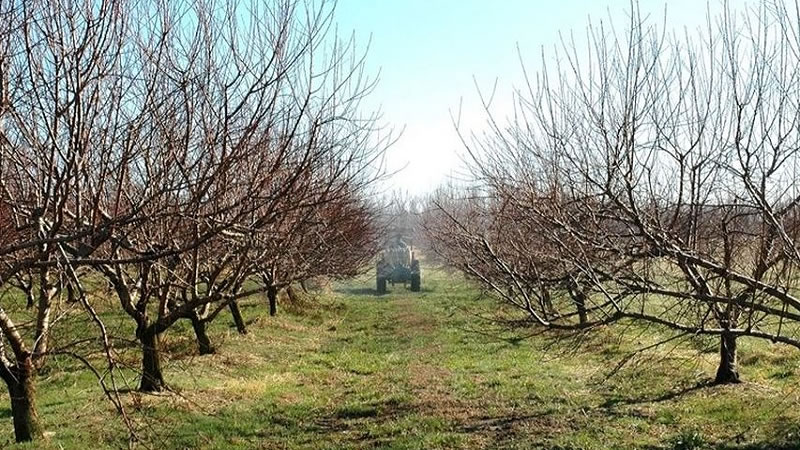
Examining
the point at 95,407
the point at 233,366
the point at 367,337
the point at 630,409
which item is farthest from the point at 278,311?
the point at 630,409

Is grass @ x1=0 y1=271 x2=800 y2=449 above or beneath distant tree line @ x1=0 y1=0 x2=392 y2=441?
beneath

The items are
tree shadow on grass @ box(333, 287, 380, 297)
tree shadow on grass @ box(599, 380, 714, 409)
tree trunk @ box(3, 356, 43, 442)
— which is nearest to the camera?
tree trunk @ box(3, 356, 43, 442)

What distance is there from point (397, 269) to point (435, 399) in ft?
94.9

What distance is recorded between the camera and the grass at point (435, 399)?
840 cm

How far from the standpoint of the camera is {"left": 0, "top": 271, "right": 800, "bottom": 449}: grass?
840cm

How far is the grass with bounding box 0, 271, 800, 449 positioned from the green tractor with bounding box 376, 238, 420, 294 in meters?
20.9

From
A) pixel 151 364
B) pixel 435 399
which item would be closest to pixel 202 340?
pixel 151 364

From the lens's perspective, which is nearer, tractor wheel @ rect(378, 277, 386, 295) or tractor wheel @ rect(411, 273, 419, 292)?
tractor wheel @ rect(411, 273, 419, 292)

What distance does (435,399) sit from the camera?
432 inches

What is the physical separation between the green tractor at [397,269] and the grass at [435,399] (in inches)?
824

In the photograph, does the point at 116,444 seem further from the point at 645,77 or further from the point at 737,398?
the point at 737,398

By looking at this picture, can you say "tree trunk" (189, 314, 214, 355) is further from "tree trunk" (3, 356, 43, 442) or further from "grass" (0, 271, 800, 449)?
"tree trunk" (3, 356, 43, 442)

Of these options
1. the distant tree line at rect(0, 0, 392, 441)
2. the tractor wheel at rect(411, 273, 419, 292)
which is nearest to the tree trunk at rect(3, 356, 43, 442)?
the distant tree line at rect(0, 0, 392, 441)

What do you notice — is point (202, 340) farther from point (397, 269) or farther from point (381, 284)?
point (397, 269)
